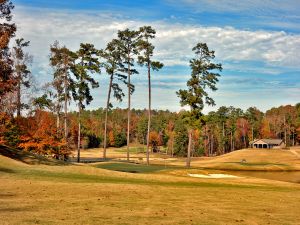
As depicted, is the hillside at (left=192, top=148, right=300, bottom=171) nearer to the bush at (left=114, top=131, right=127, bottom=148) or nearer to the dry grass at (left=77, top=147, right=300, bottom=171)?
the dry grass at (left=77, top=147, right=300, bottom=171)

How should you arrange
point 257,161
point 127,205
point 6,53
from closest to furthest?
point 127,205 → point 6,53 → point 257,161

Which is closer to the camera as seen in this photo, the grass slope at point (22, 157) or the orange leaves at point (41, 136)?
the grass slope at point (22, 157)

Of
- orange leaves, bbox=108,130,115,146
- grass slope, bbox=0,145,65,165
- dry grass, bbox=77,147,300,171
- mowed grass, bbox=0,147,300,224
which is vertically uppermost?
Result: orange leaves, bbox=108,130,115,146

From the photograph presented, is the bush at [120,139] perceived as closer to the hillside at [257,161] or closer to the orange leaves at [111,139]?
the orange leaves at [111,139]

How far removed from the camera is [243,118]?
173 meters

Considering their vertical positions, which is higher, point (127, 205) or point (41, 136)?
point (41, 136)

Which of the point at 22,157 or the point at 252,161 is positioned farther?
the point at 252,161

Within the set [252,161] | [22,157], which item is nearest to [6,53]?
[22,157]

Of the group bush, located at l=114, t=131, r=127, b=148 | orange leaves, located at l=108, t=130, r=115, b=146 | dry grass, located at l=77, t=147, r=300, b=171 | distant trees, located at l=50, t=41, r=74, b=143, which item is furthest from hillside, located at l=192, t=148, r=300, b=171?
bush, located at l=114, t=131, r=127, b=148

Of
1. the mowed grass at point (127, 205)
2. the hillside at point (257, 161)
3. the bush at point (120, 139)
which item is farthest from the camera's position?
the bush at point (120, 139)

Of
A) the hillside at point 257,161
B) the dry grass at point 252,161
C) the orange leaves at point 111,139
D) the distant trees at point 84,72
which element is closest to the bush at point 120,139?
the orange leaves at point 111,139

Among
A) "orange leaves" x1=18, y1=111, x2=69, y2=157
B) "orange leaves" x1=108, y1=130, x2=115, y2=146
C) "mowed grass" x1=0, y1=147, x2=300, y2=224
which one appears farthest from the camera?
"orange leaves" x1=108, y1=130, x2=115, y2=146

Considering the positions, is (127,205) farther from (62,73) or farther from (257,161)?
(257,161)

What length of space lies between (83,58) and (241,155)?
58350 mm
